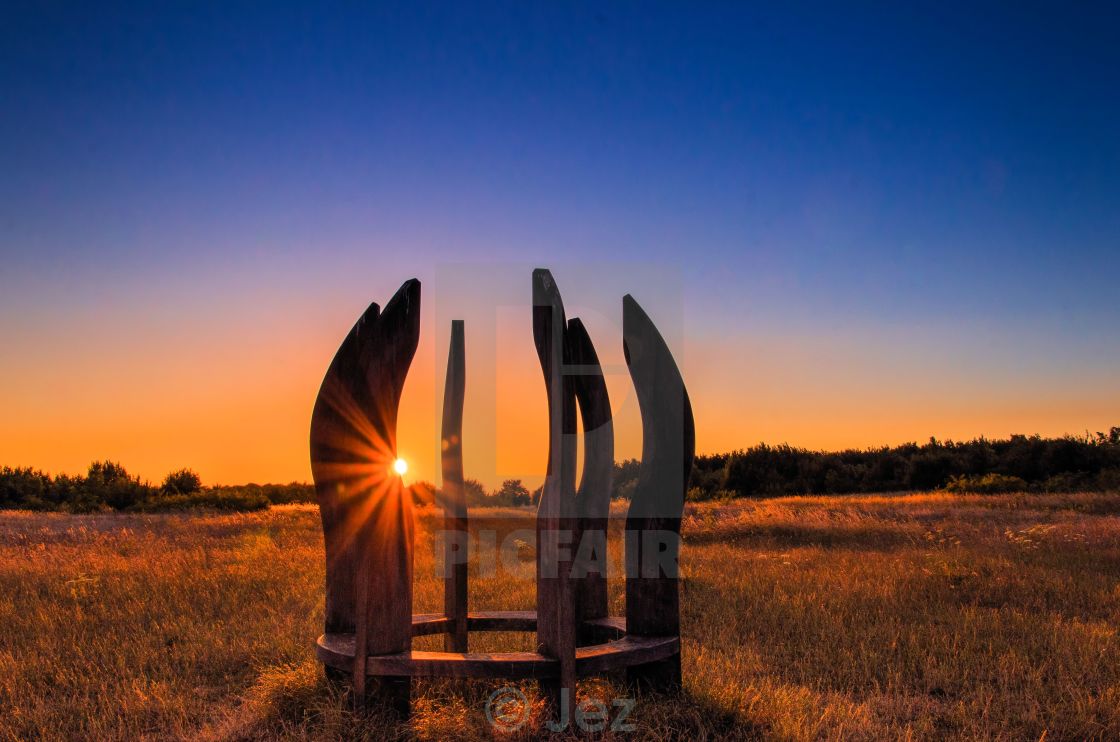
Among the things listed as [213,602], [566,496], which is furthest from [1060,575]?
[213,602]

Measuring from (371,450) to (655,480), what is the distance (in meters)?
1.88

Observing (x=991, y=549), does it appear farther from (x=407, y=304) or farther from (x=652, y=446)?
(x=407, y=304)

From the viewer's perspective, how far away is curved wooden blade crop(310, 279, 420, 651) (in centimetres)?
460

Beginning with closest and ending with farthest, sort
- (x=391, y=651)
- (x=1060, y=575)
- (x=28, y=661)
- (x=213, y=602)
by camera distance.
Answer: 1. (x=391, y=651)
2. (x=28, y=661)
3. (x=213, y=602)
4. (x=1060, y=575)

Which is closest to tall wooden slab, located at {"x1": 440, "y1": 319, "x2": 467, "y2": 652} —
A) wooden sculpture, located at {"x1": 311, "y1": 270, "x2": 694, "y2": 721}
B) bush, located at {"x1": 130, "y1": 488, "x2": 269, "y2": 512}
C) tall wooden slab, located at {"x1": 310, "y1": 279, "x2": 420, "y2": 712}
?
wooden sculpture, located at {"x1": 311, "y1": 270, "x2": 694, "y2": 721}

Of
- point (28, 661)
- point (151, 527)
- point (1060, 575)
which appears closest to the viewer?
point (28, 661)

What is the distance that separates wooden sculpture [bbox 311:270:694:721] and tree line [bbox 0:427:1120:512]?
713 inches

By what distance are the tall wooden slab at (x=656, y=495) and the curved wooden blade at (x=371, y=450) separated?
58.4 inches

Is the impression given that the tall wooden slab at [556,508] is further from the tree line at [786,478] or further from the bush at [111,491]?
the bush at [111,491]

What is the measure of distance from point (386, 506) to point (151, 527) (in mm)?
15557

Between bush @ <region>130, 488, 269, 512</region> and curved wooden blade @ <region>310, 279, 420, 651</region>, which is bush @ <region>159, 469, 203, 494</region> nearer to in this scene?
bush @ <region>130, 488, 269, 512</region>

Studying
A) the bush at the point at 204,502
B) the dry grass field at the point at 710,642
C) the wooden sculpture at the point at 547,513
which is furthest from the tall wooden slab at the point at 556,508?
the bush at the point at 204,502

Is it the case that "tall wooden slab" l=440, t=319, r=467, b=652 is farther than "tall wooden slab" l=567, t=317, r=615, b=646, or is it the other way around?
"tall wooden slab" l=440, t=319, r=467, b=652

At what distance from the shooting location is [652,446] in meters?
5.14
